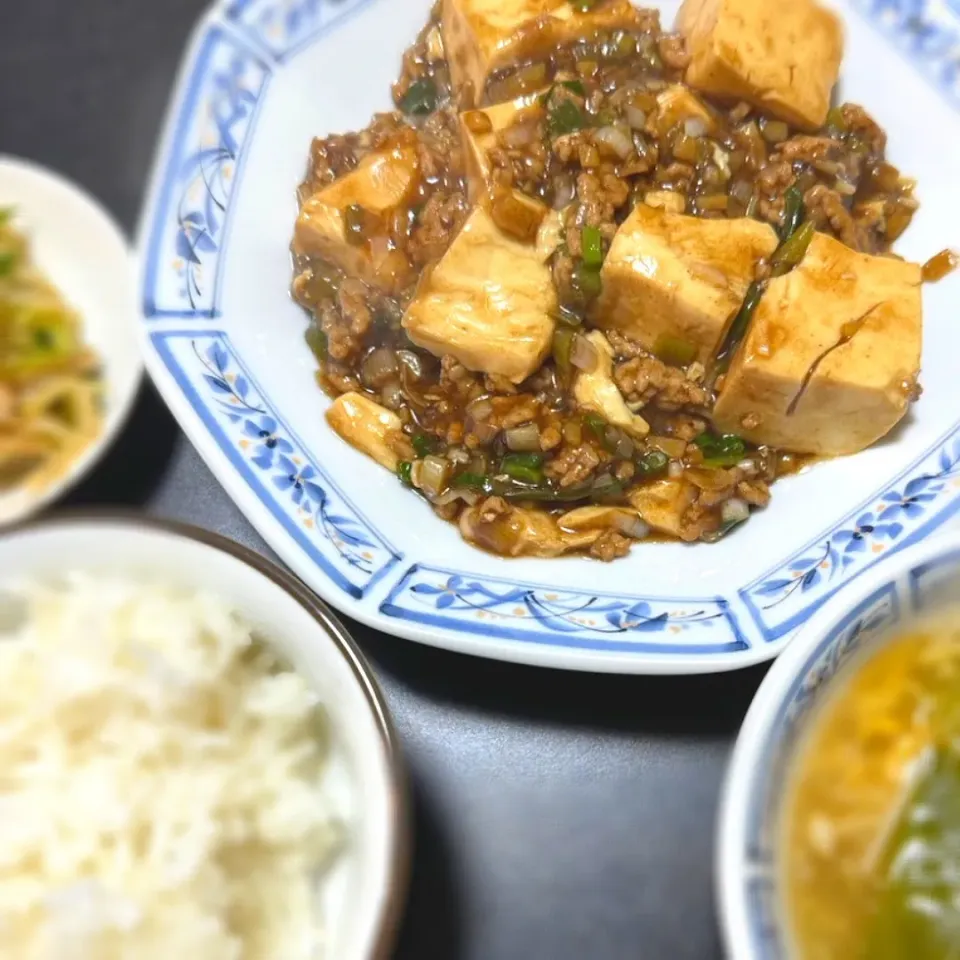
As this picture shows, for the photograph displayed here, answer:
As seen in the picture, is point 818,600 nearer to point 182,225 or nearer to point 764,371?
point 764,371

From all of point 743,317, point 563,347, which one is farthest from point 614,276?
point 743,317

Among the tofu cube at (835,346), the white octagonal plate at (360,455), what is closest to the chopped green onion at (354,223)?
the white octagonal plate at (360,455)

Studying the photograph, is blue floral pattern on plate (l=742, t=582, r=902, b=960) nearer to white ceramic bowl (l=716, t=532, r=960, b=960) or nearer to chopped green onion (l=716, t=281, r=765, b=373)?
white ceramic bowl (l=716, t=532, r=960, b=960)

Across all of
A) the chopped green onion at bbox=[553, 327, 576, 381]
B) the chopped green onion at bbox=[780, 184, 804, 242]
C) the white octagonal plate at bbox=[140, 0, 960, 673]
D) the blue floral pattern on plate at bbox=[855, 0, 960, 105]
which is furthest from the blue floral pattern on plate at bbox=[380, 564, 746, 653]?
the blue floral pattern on plate at bbox=[855, 0, 960, 105]

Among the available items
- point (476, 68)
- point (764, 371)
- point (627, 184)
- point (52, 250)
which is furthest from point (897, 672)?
point (52, 250)

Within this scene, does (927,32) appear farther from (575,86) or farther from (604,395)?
(604,395)
